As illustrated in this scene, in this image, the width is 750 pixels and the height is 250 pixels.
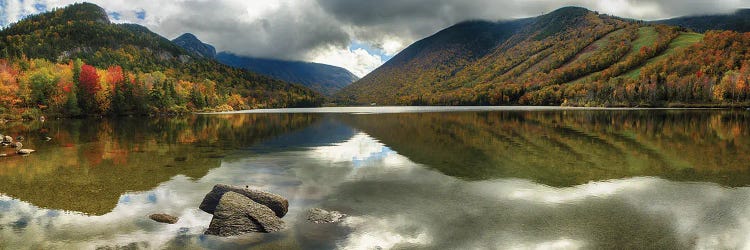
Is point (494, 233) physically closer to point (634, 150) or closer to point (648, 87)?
point (634, 150)

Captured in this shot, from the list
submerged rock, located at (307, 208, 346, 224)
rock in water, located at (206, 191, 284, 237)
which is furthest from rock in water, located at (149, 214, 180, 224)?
submerged rock, located at (307, 208, 346, 224)

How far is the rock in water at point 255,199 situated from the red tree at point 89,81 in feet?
452

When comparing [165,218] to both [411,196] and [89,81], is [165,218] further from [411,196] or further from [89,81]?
[89,81]

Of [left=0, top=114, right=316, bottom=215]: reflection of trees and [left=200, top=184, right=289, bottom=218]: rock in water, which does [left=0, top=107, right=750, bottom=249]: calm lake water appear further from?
[left=200, top=184, right=289, bottom=218]: rock in water

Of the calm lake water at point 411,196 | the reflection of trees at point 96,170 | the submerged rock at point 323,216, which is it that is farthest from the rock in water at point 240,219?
the reflection of trees at point 96,170

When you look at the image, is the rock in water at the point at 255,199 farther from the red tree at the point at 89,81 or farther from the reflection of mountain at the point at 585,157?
the red tree at the point at 89,81

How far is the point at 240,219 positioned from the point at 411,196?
30.1 ft

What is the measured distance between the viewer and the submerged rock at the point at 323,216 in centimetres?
1656

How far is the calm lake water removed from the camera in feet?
47.4

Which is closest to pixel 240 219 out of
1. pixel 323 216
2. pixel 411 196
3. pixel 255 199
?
pixel 255 199

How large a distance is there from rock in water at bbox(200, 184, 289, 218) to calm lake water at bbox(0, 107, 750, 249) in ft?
2.01

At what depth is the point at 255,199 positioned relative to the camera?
1762 cm

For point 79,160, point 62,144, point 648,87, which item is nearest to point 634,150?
point 79,160

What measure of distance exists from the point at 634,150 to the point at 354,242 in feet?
113
